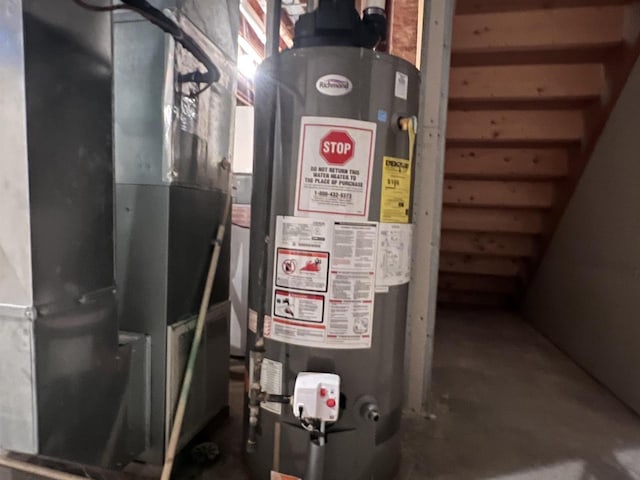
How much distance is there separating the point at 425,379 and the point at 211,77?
4.90 ft

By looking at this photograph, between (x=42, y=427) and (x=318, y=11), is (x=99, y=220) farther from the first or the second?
(x=318, y=11)

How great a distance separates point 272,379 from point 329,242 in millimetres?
442

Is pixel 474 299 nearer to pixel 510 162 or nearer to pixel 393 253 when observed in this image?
pixel 510 162

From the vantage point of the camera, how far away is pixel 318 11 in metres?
1.08

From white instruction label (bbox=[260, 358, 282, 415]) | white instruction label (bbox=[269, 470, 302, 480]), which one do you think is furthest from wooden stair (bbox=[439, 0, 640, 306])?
white instruction label (bbox=[269, 470, 302, 480])

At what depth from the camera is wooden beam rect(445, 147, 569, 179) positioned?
2463 mm

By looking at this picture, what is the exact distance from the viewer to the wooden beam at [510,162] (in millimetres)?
2463

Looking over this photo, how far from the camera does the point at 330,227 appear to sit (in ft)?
3.45

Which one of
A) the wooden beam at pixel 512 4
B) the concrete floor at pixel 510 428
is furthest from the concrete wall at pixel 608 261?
the wooden beam at pixel 512 4

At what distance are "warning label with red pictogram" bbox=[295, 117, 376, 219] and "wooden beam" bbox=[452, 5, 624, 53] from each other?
4.17 ft

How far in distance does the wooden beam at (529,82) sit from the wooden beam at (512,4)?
0.28m

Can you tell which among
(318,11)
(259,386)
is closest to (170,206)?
(259,386)

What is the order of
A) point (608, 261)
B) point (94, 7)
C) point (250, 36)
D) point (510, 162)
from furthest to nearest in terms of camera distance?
point (250, 36), point (510, 162), point (608, 261), point (94, 7)

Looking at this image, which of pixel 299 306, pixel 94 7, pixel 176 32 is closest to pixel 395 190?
pixel 299 306
